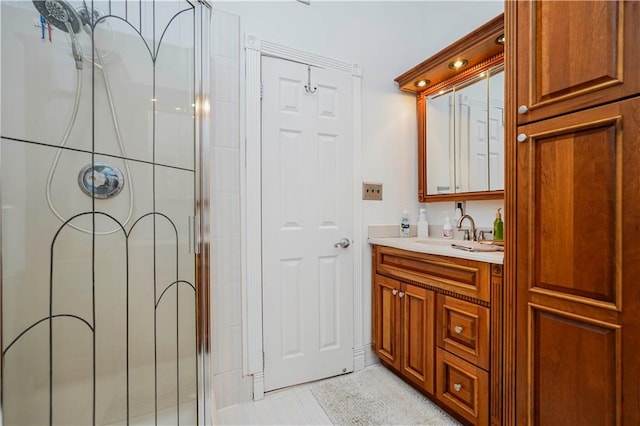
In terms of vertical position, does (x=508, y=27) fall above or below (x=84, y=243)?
above

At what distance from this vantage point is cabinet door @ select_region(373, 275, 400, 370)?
1.80m

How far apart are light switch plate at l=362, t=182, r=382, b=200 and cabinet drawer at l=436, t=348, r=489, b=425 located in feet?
3.33

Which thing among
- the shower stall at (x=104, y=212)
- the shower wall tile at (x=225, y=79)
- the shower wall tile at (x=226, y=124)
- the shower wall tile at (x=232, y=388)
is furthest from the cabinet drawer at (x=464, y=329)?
the shower wall tile at (x=225, y=79)

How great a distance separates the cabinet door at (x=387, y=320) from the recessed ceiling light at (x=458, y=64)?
55.5 inches

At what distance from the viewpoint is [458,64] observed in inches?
72.6

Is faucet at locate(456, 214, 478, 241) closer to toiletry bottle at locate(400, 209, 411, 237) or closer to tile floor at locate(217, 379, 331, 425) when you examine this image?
toiletry bottle at locate(400, 209, 411, 237)

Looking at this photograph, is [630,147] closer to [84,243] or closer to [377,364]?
[377,364]

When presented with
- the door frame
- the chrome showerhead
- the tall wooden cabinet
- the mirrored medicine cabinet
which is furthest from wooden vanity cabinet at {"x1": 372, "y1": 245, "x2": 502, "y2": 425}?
the chrome showerhead

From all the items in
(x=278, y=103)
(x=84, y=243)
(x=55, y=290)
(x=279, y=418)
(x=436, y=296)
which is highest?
(x=278, y=103)

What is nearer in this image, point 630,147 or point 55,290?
point 630,147

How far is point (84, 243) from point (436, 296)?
1.67 metres

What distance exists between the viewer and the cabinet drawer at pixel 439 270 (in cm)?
130

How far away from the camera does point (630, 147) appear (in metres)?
0.84

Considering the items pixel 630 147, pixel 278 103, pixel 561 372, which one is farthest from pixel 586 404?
pixel 278 103
